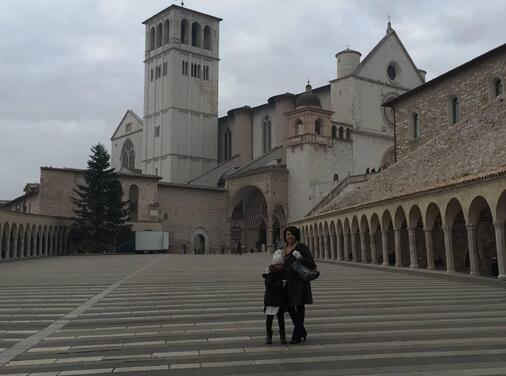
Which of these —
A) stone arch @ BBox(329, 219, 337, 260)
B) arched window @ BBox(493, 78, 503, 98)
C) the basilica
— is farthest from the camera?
stone arch @ BBox(329, 219, 337, 260)

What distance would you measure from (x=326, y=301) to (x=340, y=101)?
146 feet

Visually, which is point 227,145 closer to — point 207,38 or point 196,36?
point 207,38

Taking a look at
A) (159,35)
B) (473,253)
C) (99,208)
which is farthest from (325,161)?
(473,253)

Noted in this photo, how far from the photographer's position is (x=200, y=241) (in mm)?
56125

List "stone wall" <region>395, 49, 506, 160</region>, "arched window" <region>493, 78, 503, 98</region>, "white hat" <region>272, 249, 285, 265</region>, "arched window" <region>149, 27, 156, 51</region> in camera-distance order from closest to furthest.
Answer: "white hat" <region>272, 249, 285, 265</region> → "arched window" <region>493, 78, 503, 98</region> → "stone wall" <region>395, 49, 506, 160</region> → "arched window" <region>149, 27, 156, 51</region>

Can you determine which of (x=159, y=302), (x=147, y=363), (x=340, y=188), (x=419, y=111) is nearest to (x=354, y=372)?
(x=147, y=363)

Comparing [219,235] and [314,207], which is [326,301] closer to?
[314,207]

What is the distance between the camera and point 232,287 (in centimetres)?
1440

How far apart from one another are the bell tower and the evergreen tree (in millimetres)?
16669

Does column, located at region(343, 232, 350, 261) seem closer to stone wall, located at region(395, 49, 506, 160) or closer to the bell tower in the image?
stone wall, located at region(395, 49, 506, 160)

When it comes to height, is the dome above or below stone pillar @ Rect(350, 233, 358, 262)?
above

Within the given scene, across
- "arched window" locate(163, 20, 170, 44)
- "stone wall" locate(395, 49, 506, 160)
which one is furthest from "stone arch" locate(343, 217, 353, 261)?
"arched window" locate(163, 20, 170, 44)

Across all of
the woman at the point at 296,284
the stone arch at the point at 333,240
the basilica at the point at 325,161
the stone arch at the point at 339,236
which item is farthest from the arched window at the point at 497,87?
the woman at the point at 296,284

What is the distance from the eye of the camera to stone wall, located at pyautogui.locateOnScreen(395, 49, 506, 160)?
28578 mm
